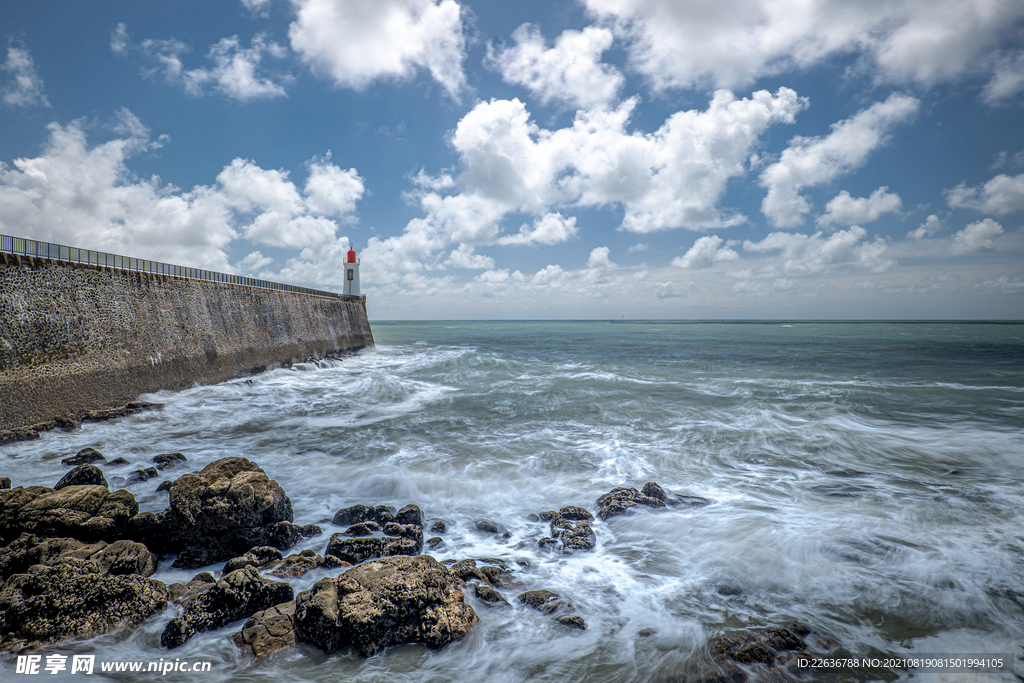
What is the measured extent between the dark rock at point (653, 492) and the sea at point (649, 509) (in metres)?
0.25

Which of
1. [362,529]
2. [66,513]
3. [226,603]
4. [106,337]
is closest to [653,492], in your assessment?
[362,529]

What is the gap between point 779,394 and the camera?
1505 centimetres

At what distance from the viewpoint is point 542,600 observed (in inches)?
154

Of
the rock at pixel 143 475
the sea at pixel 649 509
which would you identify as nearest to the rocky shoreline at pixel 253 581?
the sea at pixel 649 509

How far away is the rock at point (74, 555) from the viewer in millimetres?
3789

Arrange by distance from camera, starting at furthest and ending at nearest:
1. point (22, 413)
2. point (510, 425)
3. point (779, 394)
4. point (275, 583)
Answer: point (779, 394)
point (510, 425)
point (22, 413)
point (275, 583)

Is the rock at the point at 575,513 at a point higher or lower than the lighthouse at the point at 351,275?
lower

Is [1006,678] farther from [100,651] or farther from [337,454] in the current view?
[337,454]

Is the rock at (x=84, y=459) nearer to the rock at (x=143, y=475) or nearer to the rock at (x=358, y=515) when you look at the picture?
the rock at (x=143, y=475)

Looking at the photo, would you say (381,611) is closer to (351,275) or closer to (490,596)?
(490,596)

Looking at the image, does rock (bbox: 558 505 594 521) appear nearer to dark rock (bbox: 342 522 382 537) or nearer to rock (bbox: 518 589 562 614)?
rock (bbox: 518 589 562 614)

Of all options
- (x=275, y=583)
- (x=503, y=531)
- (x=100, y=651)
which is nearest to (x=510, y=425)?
(x=503, y=531)

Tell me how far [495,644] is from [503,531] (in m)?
1.92

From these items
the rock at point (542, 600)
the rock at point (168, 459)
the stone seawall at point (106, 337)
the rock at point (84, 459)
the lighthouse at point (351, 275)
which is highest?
the lighthouse at point (351, 275)
